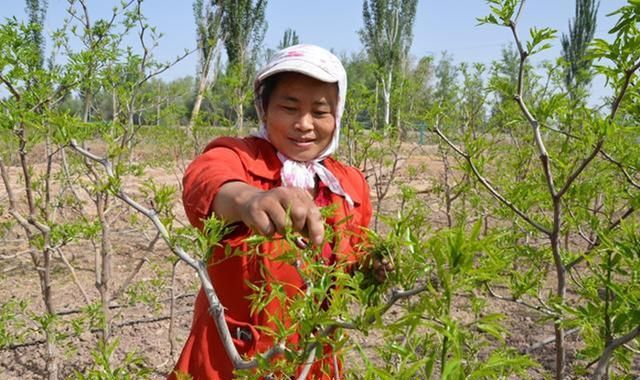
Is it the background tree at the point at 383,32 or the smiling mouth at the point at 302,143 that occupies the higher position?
the background tree at the point at 383,32

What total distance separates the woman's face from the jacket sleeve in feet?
0.61

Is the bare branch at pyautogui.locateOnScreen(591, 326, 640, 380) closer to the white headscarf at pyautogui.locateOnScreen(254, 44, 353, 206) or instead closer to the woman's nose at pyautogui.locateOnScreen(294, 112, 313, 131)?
the white headscarf at pyautogui.locateOnScreen(254, 44, 353, 206)

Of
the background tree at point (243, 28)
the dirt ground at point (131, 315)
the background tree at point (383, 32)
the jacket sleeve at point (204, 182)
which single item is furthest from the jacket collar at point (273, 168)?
the background tree at point (383, 32)

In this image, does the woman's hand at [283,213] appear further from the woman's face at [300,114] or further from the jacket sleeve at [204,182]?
the woman's face at [300,114]

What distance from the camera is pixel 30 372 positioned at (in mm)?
3377

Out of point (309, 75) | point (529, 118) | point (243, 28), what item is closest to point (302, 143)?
point (309, 75)

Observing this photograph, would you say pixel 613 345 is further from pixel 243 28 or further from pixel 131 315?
pixel 243 28

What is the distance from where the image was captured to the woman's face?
1.40m

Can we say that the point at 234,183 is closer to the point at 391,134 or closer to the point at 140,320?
the point at 140,320

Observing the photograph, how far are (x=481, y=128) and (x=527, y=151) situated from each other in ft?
6.90

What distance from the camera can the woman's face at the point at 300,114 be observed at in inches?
55.2

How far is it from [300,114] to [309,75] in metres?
0.11

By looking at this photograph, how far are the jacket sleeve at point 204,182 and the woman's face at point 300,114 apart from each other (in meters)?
0.19

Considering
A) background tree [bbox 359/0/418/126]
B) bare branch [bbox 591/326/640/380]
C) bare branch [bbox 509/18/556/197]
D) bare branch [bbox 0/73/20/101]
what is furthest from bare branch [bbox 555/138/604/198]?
background tree [bbox 359/0/418/126]
